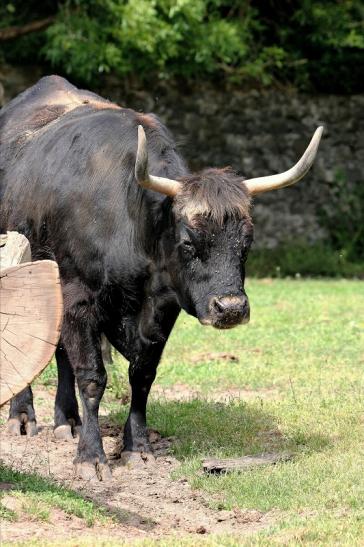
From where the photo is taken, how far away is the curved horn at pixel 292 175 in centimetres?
654

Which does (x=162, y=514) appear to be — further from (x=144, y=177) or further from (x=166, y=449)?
(x=144, y=177)

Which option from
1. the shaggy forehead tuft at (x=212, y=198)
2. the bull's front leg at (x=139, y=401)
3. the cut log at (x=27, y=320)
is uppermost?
the cut log at (x=27, y=320)

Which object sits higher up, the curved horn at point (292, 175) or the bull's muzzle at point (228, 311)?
the curved horn at point (292, 175)

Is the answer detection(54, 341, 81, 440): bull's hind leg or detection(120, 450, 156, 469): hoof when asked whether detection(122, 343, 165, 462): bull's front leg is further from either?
detection(54, 341, 81, 440): bull's hind leg

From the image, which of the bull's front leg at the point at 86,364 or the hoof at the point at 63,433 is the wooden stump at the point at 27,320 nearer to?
the bull's front leg at the point at 86,364

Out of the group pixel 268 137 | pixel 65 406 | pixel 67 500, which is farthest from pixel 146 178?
pixel 268 137

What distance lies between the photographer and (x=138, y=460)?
7062mm

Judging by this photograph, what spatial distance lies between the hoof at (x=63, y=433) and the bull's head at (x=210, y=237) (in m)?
1.60

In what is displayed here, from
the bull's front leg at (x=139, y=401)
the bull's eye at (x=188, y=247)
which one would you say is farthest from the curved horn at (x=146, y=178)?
the bull's front leg at (x=139, y=401)

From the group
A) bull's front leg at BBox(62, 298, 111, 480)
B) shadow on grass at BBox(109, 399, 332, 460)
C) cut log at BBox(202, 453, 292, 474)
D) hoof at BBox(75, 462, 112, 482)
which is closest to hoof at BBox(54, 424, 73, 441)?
shadow on grass at BBox(109, 399, 332, 460)

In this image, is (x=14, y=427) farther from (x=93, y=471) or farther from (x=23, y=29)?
(x=23, y=29)

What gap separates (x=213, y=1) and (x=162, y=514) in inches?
447

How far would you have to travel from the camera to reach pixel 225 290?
6355 millimetres

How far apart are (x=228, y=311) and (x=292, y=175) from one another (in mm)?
959
